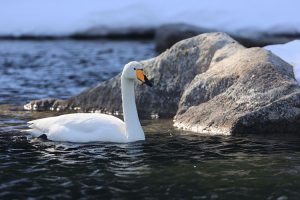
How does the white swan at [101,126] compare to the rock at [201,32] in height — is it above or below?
below

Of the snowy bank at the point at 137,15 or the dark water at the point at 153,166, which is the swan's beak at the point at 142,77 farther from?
the snowy bank at the point at 137,15

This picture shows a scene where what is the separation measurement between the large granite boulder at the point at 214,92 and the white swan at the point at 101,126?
1385 mm

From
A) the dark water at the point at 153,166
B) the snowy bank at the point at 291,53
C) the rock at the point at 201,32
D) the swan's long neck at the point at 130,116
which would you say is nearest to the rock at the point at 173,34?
the rock at the point at 201,32

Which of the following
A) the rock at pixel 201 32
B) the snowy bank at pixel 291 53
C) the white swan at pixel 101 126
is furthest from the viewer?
the rock at pixel 201 32

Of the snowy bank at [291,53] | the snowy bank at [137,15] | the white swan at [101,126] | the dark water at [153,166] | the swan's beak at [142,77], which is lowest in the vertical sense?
the dark water at [153,166]

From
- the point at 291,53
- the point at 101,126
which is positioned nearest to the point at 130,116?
the point at 101,126

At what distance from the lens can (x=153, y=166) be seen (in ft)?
28.3

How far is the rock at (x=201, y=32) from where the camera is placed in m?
26.3

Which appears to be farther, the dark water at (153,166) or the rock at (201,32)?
the rock at (201,32)

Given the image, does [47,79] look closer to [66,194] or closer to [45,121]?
[45,121]

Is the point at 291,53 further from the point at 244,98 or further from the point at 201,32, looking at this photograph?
the point at 201,32

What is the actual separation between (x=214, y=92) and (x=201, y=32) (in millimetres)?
16454

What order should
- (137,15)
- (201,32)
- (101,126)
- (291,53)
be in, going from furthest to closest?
(137,15)
(201,32)
(291,53)
(101,126)

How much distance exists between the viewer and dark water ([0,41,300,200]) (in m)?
7.41
